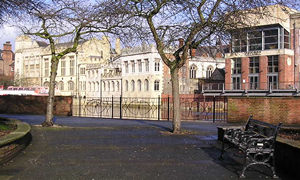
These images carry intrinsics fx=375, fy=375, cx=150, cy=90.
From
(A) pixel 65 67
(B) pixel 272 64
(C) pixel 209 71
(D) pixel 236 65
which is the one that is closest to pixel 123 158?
(B) pixel 272 64

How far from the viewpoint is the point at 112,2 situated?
12.9 m

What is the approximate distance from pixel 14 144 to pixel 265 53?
132 ft

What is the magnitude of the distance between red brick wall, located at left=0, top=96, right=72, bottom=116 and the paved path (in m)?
12.5

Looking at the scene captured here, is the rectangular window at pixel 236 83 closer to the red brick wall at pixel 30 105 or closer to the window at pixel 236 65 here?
the window at pixel 236 65

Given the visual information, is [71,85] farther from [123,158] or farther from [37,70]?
[123,158]

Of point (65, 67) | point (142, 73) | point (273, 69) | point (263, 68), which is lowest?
point (273, 69)

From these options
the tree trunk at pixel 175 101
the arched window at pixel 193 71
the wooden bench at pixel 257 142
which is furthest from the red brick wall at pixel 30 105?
the arched window at pixel 193 71

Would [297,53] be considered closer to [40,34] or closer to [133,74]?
[133,74]

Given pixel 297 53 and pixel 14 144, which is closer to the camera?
pixel 14 144


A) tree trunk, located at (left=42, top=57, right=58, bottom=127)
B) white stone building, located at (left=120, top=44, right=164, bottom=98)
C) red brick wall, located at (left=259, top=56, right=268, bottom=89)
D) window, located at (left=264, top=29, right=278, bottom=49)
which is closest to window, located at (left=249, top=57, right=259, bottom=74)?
red brick wall, located at (left=259, top=56, right=268, bottom=89)

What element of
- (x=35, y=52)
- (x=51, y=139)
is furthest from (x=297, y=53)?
(x=35, y=52)

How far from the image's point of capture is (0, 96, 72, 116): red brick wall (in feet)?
83.4

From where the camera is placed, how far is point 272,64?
146ft

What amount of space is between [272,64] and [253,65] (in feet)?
9.07
